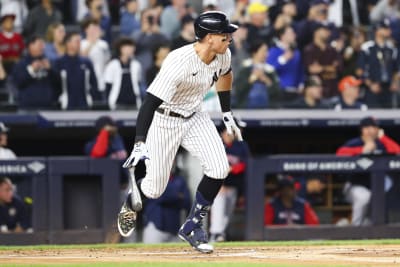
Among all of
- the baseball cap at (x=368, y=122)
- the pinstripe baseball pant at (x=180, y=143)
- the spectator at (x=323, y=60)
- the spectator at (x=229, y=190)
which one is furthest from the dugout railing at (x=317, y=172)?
the pinstripe baseball pant at (x=180, y=143)

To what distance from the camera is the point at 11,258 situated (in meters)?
8.54

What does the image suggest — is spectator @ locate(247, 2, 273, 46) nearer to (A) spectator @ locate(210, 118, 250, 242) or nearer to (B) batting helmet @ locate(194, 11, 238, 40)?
(A) spectator @ locate(210, 118, 250, 242)

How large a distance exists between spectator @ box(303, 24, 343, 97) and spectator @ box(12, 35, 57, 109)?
10.1 feet

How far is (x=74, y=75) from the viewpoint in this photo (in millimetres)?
13117

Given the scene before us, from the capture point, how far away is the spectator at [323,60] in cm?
1409

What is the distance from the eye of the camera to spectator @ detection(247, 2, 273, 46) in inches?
565

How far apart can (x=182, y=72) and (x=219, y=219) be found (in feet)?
14.2

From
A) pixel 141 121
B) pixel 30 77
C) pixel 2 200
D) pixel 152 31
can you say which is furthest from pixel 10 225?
pixel 141 121

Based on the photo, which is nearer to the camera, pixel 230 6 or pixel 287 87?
pixel 287 87

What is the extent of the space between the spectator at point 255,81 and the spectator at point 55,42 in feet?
6.73

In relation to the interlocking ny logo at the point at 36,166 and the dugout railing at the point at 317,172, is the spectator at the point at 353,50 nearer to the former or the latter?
the dugout railing at the point at 317,172

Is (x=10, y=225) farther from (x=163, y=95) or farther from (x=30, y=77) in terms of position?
(x=163, y=95)

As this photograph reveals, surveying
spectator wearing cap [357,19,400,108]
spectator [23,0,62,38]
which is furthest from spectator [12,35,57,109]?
spectator wearing cap [357,19,400,108]

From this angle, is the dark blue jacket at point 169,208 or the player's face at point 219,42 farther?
the dark blue jacket at point 169,208
